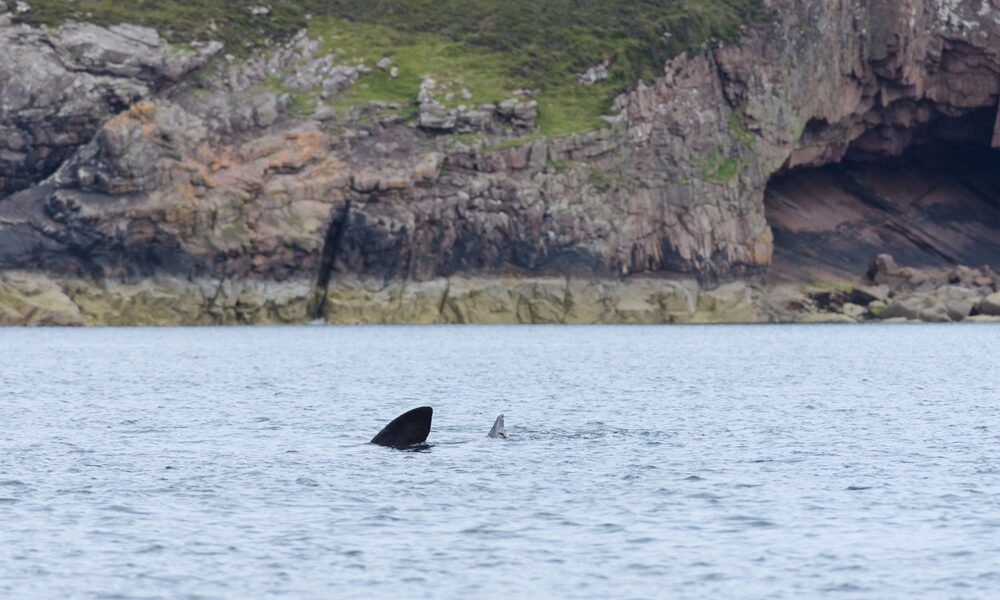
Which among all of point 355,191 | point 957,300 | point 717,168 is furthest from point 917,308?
point 355,191

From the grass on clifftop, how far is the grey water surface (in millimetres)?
61349

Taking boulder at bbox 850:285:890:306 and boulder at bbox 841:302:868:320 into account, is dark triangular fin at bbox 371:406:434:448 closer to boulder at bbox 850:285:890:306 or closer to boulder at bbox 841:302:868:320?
boulder at bbox 850:285:890:306

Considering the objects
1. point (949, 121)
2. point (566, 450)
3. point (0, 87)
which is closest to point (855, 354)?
point (566, 450)

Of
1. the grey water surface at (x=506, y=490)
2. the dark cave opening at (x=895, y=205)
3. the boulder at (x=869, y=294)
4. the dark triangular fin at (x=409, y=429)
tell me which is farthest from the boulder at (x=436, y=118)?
the dark triangular fin at (x=409, y=429)

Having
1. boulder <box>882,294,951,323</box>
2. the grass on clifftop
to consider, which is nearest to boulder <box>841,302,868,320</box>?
boulder <box>882,294,951,323</box>

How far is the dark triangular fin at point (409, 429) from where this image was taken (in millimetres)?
31281

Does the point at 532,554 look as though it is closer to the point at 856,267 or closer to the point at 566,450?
the point at 566,450

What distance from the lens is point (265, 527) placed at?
851 inches

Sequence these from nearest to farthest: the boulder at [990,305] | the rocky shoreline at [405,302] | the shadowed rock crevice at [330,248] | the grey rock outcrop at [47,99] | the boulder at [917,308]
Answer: the rocky shoreline at [405,302] → the grey rock outcrop at [47,99] → the shadowed rock crevice at [330,248] → the boulder at [990,305] → the boulder at [917,308]

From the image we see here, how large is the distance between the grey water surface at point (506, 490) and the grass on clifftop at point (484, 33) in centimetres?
6135

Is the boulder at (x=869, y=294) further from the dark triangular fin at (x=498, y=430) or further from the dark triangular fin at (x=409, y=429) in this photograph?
the dark triangular fin at (x=409, y=429)

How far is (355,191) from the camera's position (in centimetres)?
10538

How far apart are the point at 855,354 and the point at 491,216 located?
123 feet

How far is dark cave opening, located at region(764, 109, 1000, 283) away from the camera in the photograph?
131m
